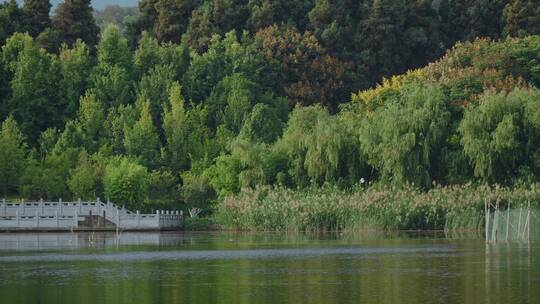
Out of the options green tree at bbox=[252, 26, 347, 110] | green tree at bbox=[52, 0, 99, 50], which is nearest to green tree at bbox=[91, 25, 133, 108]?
green tree at bbox=[52, 0, 99, 50]

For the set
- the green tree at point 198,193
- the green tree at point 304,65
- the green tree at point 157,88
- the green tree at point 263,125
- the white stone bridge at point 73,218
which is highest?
the green tree at point 304,65

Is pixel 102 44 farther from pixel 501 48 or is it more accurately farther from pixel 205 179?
pixel 501 48

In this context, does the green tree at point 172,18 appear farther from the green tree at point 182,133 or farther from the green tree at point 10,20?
the green tree at point 182,133

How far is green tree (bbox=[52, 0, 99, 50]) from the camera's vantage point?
350 feet

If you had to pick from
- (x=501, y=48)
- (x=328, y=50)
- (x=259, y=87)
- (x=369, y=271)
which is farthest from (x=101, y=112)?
(x=369, y=271)

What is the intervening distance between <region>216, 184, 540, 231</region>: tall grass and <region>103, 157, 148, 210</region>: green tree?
11.0 meters

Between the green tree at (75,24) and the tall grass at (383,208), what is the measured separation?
36.1 meters

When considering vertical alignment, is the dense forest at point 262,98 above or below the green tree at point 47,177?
above

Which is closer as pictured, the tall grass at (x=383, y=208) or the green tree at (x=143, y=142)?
the tall grass at (x=383, y=208)

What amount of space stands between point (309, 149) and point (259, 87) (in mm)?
21265

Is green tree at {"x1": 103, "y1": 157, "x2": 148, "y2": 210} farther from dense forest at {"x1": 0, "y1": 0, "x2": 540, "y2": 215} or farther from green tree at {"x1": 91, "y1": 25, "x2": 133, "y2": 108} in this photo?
green tree at {"x1": 91, "y1": 25, "x2": 133, "y2": 108}

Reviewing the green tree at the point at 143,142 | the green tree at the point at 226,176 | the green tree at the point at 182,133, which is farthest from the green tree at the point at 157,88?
the green tree at the point at 226,176

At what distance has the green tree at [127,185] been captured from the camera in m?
83.6

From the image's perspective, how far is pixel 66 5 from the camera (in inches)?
4190
